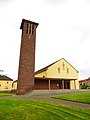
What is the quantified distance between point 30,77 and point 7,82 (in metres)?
35.0

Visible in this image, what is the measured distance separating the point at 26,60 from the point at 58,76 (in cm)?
1360

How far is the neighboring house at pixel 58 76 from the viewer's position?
3647 cm

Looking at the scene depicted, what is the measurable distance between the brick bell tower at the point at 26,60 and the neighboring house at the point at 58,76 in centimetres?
650

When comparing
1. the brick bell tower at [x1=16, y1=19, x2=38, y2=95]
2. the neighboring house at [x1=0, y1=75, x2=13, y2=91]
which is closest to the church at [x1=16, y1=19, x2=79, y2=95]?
the brick bell tower at [x1=16, y1=19, x2=38, y2=95]

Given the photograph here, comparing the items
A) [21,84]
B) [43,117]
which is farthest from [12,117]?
[21,84]

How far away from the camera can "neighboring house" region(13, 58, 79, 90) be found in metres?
36.5

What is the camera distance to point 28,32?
1278 inches

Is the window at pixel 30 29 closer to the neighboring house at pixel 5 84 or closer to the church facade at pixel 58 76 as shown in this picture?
the church facade at pixel 58 76

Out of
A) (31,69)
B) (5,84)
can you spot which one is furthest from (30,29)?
(5,84)

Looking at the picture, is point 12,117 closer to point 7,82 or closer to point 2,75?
point 7,82

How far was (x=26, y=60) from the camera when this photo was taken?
98.3 ft

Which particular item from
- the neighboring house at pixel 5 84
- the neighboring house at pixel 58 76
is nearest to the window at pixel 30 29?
the neighboring house at pixel 58 76

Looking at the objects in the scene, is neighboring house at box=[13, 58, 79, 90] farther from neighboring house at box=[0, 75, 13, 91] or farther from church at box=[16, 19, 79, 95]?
neighboring house at box=[0, 75, 13, 91]

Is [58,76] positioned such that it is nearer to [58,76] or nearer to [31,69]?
[58,76]
